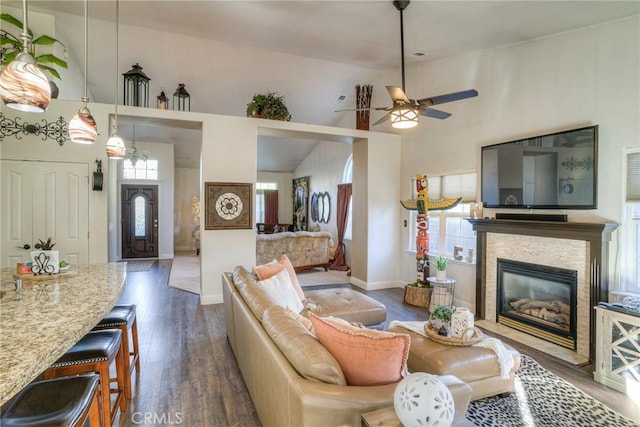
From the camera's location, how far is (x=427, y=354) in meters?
2.40

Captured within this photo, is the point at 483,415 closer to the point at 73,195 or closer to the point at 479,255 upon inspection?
the point at 479,255

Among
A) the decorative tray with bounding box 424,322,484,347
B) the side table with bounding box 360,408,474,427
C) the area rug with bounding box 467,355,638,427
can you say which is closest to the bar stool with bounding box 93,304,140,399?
the side table with bounding box 360,408,474,427

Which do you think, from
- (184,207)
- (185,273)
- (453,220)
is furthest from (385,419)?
(184,207)

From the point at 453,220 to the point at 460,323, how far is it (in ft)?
9.68

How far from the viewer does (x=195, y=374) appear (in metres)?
2.86

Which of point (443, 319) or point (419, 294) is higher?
point (443, 319)

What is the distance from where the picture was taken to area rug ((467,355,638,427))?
2254 millimetres

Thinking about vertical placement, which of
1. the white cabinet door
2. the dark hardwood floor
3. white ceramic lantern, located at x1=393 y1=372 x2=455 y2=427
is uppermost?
the white cabinet door

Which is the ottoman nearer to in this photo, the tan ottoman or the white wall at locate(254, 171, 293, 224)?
the tan ottoman

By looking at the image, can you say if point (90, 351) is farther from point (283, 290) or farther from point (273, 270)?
point (273, 270)

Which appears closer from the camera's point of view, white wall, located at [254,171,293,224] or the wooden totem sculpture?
the wooden totem sculpture

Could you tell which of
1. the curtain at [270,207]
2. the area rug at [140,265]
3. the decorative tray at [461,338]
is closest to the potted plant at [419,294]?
the decorative tray at [461,338]

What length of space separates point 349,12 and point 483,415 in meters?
4.16

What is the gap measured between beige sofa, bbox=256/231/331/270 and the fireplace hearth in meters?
4.01
